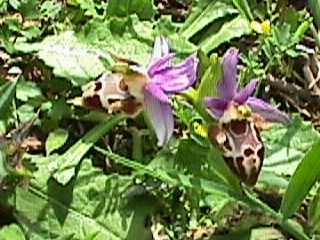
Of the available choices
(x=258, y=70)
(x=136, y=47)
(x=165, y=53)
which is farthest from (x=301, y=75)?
(x=165, y=53)

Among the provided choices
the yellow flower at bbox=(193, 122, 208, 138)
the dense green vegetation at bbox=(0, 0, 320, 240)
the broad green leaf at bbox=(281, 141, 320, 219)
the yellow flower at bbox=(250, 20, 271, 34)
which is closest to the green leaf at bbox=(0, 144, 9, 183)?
the dense green vegetation at bbox=(0, 0, 320, 240)

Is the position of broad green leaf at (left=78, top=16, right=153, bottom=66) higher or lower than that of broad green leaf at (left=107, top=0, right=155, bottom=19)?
lower

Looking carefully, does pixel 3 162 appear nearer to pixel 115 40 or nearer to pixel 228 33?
pixel 115 40

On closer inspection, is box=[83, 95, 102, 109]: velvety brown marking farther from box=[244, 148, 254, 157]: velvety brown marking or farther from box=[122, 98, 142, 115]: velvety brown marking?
box=[244, 148, 254, 157]: velvety brown marking

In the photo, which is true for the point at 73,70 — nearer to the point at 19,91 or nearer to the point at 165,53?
the point at 19,91

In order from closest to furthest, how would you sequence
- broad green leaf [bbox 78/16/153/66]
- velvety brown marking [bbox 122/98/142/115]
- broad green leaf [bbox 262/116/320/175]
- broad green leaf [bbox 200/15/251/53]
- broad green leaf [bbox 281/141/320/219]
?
1. broad green leaf [bbox 281/141/320/219]
2. velvety brown marking [bbox 122/98/142/115]
3. broad green leaf [bbox 262/116/320/175]
4. broad green leaf [bbox 78/16/153/66]
5. broad green leaf [bbox 200/15/251/53]
